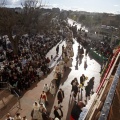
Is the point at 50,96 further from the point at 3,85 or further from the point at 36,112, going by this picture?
the point at 36,112

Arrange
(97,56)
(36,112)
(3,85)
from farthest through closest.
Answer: (97,56), (3,85), (36,112)

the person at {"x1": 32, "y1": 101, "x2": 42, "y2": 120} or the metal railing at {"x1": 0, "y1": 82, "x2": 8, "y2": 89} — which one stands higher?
the person at {"x1": 32, "y1": 101, "x2": 42, "y2": 120}

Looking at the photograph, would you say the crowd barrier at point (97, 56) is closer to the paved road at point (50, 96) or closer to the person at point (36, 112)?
the paved road at point (50, 96)

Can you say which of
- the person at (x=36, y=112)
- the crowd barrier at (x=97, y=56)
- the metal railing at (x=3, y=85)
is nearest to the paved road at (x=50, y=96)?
the person at (x=36, y=112)

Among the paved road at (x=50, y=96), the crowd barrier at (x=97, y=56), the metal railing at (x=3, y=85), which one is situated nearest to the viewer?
the paved road at (x=50, y=96)

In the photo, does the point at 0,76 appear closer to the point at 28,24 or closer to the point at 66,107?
the point at 66,107

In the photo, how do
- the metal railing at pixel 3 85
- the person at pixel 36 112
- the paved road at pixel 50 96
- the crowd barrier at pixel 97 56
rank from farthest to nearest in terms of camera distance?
the crowd barrier at pixel 97 56, the metal railing at pixel 3 85, the paved road at pixel 50 96, the person at pixel 36 112

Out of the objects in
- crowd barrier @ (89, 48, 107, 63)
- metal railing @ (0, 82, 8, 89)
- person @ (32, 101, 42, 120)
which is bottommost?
crowd barrier @ (89, 48, 107, 63)

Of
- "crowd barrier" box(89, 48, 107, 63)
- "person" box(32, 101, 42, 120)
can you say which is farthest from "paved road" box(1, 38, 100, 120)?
"crowd barrier" box(89, 48, 107, 63)

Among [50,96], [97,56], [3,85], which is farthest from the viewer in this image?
[97,56]

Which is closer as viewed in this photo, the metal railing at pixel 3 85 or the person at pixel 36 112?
the person at pixel 36 112

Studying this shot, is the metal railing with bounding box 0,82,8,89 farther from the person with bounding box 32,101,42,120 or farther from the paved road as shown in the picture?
the person with bounding box 32,101,42,120

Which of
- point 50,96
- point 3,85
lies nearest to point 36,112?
point 50,96

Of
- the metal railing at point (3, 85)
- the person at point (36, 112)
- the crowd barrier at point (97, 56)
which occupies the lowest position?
the crowd barrier at point (97, 56)
